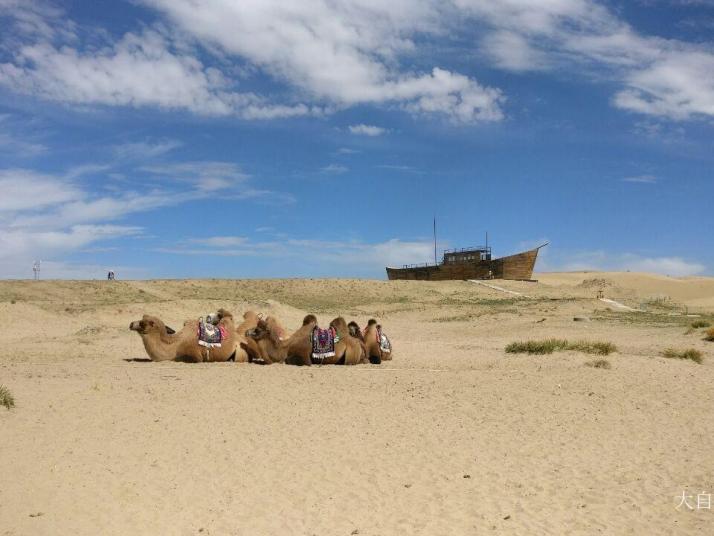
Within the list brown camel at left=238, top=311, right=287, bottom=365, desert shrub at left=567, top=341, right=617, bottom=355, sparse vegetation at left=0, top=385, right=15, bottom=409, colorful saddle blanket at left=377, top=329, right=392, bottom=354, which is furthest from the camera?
desert shrub at left=567, top=341, right=617, bottom=355

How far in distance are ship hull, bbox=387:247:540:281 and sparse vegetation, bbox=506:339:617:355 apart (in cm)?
4192

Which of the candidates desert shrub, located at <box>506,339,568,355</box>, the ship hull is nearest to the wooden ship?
the ship hull

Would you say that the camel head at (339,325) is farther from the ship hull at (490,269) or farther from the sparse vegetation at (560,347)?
the ship hull at (490,269)

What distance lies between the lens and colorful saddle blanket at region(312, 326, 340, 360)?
15.6m

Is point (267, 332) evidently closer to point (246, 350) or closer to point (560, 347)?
point (246, 350)

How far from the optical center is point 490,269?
198 feet

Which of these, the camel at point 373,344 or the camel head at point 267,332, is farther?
the camel at point 373,344

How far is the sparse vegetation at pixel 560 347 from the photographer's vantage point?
1714cm

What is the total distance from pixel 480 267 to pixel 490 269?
89 cm

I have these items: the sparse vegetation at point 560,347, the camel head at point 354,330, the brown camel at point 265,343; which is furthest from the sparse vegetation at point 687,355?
the brown camel at point 265,343

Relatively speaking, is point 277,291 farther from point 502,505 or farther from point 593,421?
point 502,505

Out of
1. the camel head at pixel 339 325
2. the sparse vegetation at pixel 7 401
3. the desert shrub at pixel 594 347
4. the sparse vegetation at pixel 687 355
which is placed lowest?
the sparse vegetation at pixel 7 401

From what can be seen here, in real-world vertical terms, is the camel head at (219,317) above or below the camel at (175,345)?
above

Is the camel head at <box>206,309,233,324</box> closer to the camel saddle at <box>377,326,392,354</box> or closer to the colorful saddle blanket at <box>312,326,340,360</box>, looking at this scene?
the colorful saddle blanket at <box>312,326,340,360</box>
